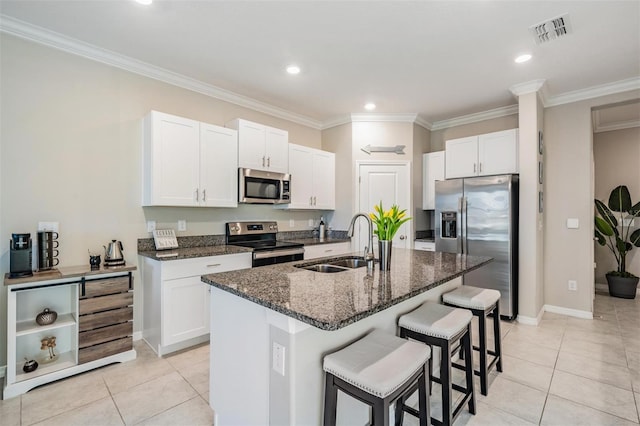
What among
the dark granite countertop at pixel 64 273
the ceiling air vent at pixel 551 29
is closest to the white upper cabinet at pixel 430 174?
the ceiling air vent at pixel 551 29

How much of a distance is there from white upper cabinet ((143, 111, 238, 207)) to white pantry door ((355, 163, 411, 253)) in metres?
1.96

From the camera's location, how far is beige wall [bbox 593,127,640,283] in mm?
4758

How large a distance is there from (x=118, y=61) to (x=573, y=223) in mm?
5341

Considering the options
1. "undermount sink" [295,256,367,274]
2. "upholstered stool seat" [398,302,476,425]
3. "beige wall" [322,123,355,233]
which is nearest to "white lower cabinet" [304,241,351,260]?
"beige wall" [322,123,355,233]

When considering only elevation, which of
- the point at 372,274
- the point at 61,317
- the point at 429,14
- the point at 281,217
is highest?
the point at 429,14

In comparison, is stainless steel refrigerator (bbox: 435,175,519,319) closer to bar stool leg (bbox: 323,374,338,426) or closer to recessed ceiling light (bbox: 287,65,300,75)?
recessed ceiling light (bbox: 287,65,300,75)

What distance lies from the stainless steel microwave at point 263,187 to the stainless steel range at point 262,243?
417 millimetres

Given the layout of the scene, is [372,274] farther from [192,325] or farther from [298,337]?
[192,325]

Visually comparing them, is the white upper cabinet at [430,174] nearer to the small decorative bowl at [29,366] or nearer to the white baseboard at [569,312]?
the white baseboard at [569,312]

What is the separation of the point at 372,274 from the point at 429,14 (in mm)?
1947

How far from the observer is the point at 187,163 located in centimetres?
307

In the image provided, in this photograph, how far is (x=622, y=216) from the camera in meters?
4.80

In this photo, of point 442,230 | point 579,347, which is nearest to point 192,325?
point 442,230

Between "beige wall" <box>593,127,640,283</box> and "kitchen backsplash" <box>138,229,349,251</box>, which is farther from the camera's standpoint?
"beige wall" <box>593,127,640,283</box>
